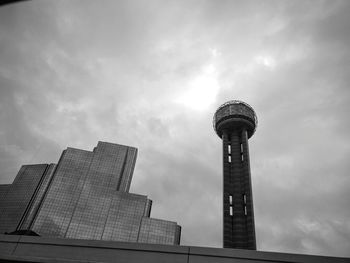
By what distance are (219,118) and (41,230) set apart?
428 feet

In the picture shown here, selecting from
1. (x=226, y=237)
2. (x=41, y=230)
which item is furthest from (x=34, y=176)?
(x=226, y=237)

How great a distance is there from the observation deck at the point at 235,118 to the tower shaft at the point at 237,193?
1821mm

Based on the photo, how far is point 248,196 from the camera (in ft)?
231

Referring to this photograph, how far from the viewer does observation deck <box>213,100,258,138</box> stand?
87.3 meters

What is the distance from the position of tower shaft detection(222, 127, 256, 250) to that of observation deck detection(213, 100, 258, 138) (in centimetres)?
182

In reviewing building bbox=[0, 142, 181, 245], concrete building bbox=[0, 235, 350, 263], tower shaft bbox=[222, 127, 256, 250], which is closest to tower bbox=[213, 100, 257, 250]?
tower shaft bbox=[222, 127, 256, 250]

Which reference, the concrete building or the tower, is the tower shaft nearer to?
the tower

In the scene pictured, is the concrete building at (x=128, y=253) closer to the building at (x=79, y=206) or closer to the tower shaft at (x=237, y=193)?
the tower shaft at (x=237, y=193)

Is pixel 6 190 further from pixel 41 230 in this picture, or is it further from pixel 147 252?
pixel 147 252

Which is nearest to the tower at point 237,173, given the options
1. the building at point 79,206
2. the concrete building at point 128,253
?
the concrete building at point 128,253

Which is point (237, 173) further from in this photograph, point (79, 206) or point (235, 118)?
point (79, 206)

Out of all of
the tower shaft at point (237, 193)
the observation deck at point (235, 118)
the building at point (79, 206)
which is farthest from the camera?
the building at point (79, 206)

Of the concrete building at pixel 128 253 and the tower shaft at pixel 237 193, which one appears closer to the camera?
the concrete building at pixel 128 253

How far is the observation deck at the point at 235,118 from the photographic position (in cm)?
8731
